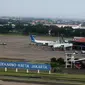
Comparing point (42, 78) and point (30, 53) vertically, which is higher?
point (42, 78)

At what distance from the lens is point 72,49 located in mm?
67812

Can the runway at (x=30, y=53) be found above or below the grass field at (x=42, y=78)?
below

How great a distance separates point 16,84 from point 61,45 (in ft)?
147

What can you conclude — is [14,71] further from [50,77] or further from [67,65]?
[67,65]

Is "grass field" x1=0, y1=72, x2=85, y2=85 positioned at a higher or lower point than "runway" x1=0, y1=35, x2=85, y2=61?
higher

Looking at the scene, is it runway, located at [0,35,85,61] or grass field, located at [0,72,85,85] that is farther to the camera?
runway, located at [0,35,85,61]

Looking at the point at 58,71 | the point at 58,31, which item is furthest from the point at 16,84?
the point at 58,31

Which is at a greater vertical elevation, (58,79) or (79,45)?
(58,79)

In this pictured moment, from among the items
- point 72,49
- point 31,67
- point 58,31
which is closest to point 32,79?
Result: point 31,67

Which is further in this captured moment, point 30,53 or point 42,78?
point 30,53

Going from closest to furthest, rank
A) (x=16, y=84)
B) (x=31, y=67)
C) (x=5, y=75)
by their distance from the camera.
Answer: (x=16, y=84) → (x=5, y=75) → (x=31, y=67)

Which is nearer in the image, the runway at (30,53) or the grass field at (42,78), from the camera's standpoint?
the grass field at (42,78)

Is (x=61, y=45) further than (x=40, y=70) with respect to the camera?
Yes

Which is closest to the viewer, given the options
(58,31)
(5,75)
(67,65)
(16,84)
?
(16,84)
